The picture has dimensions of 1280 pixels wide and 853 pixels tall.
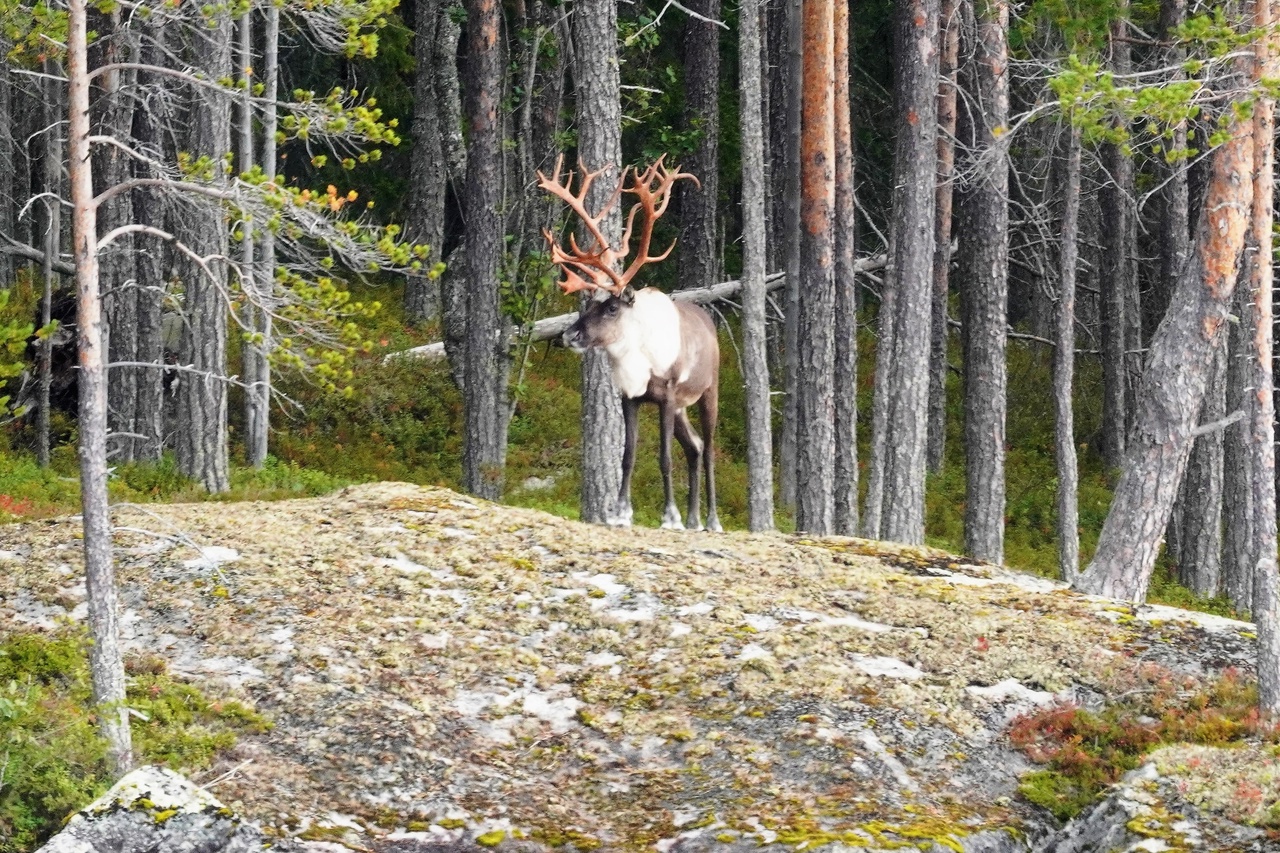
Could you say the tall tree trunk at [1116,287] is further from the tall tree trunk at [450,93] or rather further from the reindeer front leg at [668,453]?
the reindeer front leg at [668,453]

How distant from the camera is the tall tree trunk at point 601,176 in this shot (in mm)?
15633

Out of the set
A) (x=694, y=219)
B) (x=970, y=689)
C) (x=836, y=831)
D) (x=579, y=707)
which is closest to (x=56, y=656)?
(x=579, y=707)

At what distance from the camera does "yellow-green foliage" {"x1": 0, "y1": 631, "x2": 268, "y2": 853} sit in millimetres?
8578

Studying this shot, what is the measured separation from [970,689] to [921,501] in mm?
8553

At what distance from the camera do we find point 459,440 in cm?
2434

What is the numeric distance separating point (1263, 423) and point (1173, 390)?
3.64m

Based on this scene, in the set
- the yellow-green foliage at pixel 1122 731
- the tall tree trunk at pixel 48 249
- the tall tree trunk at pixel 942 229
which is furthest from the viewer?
the tall tree trunk at pixel 942 229

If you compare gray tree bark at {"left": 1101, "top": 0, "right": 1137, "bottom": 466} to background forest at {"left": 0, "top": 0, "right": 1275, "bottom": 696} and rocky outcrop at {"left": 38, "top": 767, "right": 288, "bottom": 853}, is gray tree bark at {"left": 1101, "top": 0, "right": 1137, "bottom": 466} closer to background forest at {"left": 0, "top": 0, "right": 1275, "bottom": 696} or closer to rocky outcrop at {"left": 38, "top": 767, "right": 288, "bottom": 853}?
background forest at {"left": 0, "top": 0, "right": 1275, "bottom": 696}

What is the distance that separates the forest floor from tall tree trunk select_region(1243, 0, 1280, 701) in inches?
25.5

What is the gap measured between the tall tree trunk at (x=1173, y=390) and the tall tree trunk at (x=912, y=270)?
433 cm

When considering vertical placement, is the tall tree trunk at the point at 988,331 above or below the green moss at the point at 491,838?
above

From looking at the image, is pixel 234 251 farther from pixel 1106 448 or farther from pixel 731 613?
pixel 1106 448

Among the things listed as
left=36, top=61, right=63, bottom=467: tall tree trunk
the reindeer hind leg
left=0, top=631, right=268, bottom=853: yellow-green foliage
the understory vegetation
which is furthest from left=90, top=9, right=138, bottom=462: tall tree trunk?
left=0, top=631, right=268, bottom=853: yellow-green foliage

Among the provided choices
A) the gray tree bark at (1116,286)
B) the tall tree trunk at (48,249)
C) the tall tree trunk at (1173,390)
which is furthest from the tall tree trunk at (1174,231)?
the tall tree trunk at (48,249)
